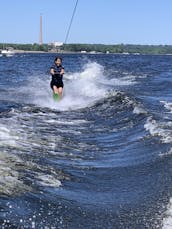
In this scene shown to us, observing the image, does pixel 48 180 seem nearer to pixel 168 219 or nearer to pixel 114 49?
pixel 168 219

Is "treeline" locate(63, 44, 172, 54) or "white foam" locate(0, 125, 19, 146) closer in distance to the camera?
"white foam" locate(0, 125, 19, 146)

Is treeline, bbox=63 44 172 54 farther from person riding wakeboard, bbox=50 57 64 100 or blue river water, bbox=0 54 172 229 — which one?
blue river water, bbox=0 54 172 229

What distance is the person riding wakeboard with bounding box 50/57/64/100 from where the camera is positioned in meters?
18.6

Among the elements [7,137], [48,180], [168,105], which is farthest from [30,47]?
[48,180]

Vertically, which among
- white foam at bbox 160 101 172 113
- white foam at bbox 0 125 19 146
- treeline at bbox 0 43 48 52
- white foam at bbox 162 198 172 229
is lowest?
treeline at bbox 0 43 48 52

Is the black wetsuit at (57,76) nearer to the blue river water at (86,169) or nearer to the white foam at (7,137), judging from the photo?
the blue river water at (86,169)

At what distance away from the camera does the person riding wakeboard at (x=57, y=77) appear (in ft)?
60.9

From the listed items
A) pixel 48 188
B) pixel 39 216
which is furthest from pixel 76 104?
pixel 39 216

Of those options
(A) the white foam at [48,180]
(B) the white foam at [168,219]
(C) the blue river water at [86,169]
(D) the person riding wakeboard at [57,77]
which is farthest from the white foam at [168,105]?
(B) the white foam at [168,219]

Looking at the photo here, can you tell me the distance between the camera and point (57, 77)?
749 inches

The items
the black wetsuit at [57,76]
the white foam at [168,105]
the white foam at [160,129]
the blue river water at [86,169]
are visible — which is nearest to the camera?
the blue river water at [86,169]

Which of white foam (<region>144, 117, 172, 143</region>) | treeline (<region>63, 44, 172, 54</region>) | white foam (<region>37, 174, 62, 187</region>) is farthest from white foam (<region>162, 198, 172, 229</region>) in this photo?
treeline (<region>63, 44, 172, 54</region>)

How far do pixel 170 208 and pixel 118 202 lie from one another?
0.87 metres

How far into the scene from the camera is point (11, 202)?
20.9ft
